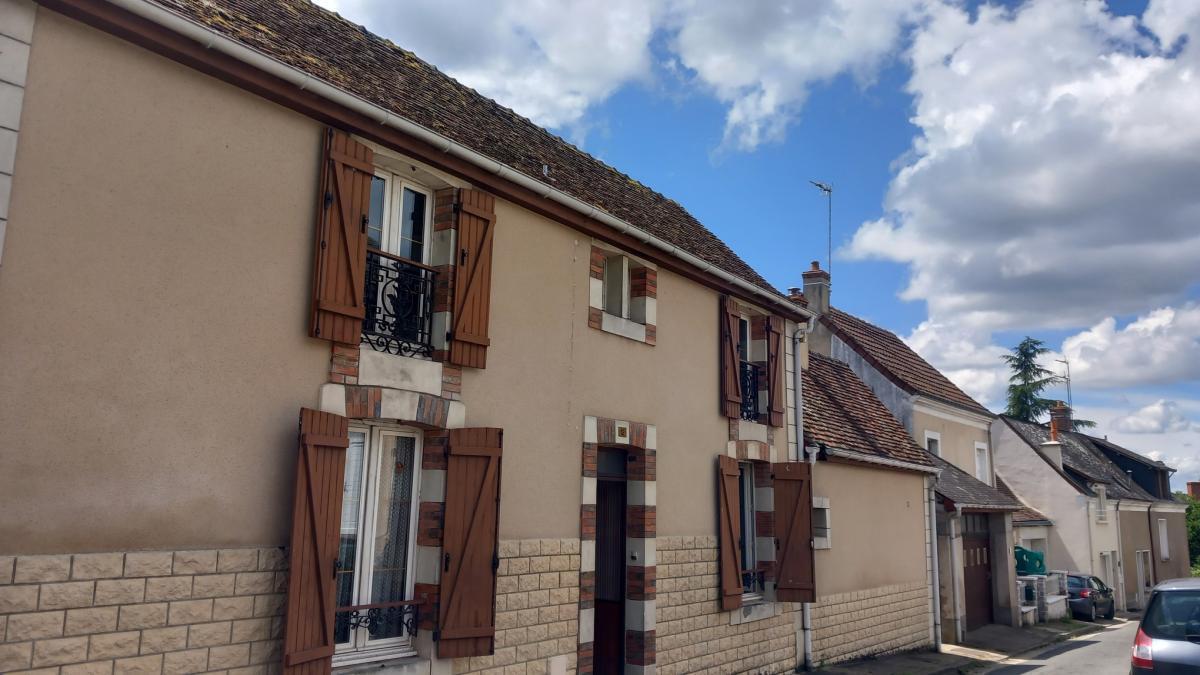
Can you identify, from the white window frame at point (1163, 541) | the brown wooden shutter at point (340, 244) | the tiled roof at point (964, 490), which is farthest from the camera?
the white window frame at point (1163, 541)

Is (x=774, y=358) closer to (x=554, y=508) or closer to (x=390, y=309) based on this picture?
(x=554, y=508)

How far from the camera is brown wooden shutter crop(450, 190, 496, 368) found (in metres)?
7.35

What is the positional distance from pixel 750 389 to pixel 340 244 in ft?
23.0

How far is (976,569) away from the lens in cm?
1870

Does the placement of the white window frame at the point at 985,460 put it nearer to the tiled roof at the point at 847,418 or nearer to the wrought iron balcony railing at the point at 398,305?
the tiled roof at the point at 847,418

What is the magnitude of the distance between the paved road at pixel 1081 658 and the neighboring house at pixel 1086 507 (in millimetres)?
6951

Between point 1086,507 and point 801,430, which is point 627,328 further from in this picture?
point 1086,507

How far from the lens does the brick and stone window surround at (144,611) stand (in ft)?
15.5

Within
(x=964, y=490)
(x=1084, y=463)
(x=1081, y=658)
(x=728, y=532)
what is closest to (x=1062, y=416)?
(x=1084, y=463)

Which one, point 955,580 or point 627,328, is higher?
point 627,328

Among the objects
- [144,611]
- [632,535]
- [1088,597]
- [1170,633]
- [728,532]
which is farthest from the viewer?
[1088,597]

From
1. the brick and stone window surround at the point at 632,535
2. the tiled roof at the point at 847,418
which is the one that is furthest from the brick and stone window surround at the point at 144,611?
the tiled roof at the point at 847,418

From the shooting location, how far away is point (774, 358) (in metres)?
12.2

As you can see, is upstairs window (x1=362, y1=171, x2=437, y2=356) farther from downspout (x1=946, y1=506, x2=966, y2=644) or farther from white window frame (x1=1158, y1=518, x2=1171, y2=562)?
white window frame (x1=1158, y1=518, x2=1171, y2=562)
